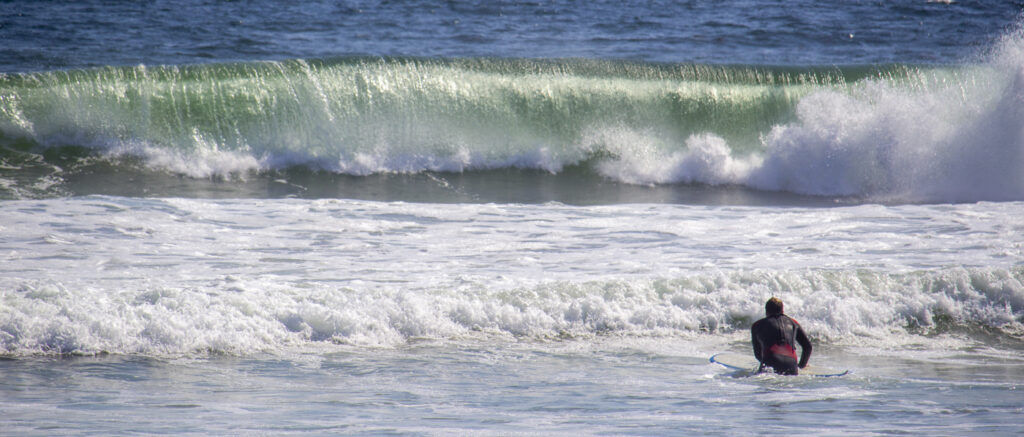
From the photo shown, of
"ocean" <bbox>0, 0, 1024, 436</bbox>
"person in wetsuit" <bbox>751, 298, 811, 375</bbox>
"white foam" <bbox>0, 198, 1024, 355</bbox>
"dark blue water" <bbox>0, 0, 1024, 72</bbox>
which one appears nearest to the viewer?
"ocean" <bbox>0, 0, 1024, 436</bbox>

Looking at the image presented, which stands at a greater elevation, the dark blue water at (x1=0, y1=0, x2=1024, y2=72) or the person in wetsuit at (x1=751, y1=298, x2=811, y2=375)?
the dark blue water at (x1=0, y1=0, x2=1024, y2=72)

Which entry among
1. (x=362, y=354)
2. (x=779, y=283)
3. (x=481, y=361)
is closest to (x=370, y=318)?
(x=362, y=354)

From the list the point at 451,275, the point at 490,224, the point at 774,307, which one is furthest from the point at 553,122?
the point at 774,307

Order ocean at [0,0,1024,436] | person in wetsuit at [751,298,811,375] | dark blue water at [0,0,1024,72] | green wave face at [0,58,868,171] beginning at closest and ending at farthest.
A: ocean at [0,0,1024,436] → person in wetsuit at [751,298,811,375] → green wave face at [0,58,868,171] → dark blue water at [0,0,1024,72]

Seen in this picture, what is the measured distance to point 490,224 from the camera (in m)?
10.2

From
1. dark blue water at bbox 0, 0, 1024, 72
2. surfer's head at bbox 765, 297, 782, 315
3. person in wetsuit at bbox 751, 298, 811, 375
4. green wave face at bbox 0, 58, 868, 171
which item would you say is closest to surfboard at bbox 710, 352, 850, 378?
person in wetsuit at bbox 751, 298, 811, 375

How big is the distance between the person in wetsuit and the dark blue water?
37.2 feet

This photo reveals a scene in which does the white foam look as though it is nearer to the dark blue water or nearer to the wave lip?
→ the wave lip

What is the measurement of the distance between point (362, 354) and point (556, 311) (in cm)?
171

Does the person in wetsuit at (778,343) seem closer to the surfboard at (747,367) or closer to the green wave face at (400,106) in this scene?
the surfboard at (747,367)

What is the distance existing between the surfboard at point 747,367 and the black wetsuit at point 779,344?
0.08 meters

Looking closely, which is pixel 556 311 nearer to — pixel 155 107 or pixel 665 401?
pixel 665 401

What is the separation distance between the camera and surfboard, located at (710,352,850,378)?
20.1ft

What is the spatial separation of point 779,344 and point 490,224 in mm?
4680
